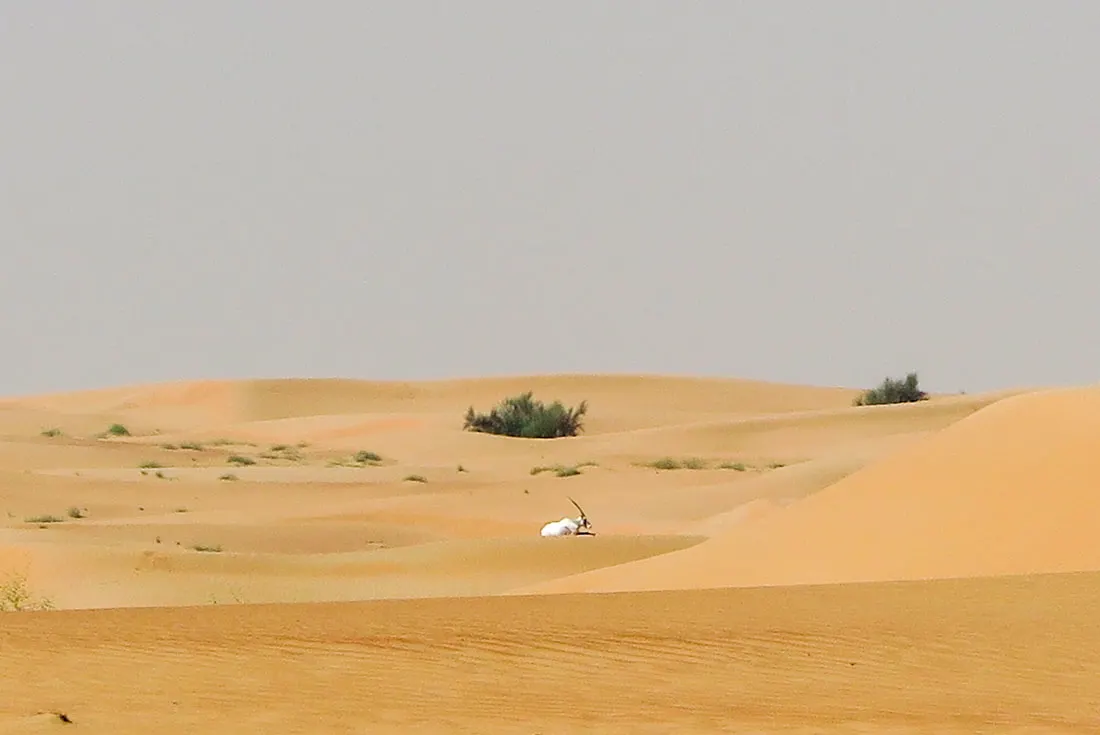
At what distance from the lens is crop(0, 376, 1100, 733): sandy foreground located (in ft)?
31.7

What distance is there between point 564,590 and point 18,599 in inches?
207

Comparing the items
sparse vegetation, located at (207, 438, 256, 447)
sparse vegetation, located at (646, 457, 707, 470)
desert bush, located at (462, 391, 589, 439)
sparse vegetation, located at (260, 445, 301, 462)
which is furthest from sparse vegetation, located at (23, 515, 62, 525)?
sparse vegetation, located at (207, 438, 256, 447)

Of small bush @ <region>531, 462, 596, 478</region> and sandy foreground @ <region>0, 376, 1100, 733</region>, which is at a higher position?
small bush @ <region>531, 462, 596, 478</region>

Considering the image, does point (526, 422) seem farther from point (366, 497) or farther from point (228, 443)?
point (366, 497)

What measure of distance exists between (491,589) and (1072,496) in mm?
7063

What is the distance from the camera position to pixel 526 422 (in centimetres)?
6247

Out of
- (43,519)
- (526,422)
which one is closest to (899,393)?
(526,422)

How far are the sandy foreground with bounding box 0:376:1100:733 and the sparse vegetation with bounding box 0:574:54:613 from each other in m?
0.20

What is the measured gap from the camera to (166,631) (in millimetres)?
12234

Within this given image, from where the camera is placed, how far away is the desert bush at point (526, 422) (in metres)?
61.7

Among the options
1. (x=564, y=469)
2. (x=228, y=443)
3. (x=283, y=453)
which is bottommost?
(x=564, y=469)

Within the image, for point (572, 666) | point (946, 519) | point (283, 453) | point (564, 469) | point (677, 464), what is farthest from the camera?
point (283, 453)

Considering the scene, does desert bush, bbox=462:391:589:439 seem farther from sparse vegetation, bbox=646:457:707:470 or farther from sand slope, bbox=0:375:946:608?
sparse vegetation, bbox=646:457:707:470

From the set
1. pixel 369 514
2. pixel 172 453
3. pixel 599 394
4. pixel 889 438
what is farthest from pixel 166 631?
A: pixel 599 394
